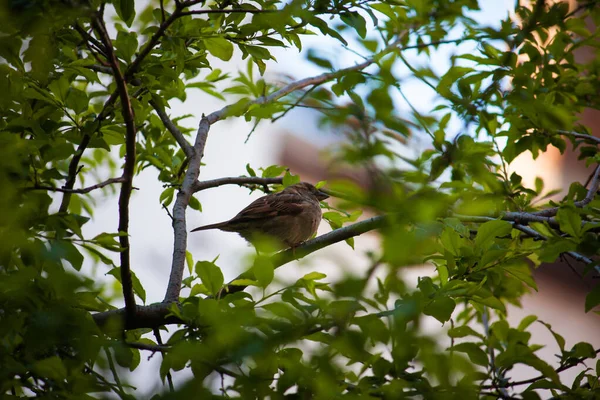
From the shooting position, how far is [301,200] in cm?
525

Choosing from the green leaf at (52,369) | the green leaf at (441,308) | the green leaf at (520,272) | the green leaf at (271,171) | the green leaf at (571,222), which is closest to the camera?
the green leaf at (52,369)

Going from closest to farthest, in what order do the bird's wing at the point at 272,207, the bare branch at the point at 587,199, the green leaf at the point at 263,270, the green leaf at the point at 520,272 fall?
the green leaf at the point at 263,270 < the green leaf at the point at 520,272 < the bare branch at the point at 587,199 < the bird's wing at the point at 272,207

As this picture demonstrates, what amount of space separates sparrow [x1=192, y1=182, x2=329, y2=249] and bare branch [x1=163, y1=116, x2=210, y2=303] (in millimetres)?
1323

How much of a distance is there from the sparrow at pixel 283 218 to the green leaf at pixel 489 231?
2.36 m

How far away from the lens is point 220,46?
2971 millimetres

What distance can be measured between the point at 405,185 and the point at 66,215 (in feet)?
4.09

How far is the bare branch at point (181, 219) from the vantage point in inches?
122

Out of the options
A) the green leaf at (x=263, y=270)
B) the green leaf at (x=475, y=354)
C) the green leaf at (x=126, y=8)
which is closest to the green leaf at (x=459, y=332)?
the green leaf at (x=475, y=354)

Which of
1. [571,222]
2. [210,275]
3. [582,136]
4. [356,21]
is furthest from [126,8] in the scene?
[582,136]

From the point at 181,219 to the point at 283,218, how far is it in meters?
1.91

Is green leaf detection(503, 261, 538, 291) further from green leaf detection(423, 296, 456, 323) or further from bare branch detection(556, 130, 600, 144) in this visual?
bare branch detection(556, 130, 600, 144)

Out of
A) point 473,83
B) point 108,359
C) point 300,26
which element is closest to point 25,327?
point 108,359

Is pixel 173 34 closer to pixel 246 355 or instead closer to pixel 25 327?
pixel 25 327

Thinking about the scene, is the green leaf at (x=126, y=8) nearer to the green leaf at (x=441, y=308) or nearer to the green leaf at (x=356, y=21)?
the green leaf at (x=356, y=21)
